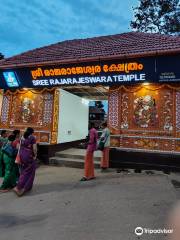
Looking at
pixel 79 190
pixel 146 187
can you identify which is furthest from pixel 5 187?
pixel 146 187

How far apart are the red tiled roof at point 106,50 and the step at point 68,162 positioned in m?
4.05

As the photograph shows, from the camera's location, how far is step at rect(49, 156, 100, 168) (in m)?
10.4

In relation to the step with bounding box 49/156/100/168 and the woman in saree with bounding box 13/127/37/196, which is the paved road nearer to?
the woman in saree with bounding box 13/127/37/196

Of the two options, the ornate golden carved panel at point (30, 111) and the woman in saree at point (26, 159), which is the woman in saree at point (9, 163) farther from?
the ornate golden carved panel at point (30, 111)

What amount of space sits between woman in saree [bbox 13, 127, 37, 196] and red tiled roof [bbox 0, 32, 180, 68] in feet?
15.1

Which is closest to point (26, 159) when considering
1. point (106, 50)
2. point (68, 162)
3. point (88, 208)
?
point (88, 208)

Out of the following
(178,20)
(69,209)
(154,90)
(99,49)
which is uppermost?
(178,20)

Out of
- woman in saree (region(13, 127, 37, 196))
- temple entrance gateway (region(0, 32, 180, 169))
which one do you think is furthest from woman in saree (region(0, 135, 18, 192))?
temple entrance gateway (region(0, 32, 180, 169))

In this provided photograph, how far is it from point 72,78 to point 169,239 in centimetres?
794

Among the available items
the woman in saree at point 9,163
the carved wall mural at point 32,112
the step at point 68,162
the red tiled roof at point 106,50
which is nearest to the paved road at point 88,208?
the woman in saree at point 9,163

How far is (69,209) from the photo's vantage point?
560 cm

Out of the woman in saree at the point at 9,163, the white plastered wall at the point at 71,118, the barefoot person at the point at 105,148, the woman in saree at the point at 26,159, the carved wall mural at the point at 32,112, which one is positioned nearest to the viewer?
the woman in saree at the point at 26,159

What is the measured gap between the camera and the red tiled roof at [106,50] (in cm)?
952

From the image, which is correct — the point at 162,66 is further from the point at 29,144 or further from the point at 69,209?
the point at 69,209
